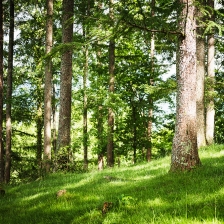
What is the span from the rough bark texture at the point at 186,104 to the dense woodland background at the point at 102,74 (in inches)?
1.3

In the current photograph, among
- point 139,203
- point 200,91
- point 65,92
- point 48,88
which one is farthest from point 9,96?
point 139,203

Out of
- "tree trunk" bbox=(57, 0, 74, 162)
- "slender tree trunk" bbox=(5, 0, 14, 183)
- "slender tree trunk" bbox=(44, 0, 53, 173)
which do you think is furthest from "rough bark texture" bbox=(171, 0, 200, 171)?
"slender tree trunk" bbox=(5, 0, 14, 183)

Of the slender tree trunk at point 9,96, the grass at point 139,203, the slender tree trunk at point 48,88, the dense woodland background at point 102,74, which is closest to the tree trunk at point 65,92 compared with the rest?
the dense woodland background at point 102,74

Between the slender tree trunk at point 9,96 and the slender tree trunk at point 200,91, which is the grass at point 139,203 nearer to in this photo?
the slender tree trunk at point 200,91

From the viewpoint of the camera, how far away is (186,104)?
7602mm

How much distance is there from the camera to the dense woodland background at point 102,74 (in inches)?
309

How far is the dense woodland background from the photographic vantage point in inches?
309

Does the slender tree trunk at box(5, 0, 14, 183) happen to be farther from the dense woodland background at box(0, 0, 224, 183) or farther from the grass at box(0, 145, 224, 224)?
the grass at box(0, 145, 224, 224)

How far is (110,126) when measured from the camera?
1641cm

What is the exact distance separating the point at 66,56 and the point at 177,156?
764 cm

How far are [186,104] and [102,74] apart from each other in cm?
1272

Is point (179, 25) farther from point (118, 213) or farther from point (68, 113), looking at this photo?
point (68, 113)

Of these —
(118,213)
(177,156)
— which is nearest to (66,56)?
(177,156)

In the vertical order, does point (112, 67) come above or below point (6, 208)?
above
